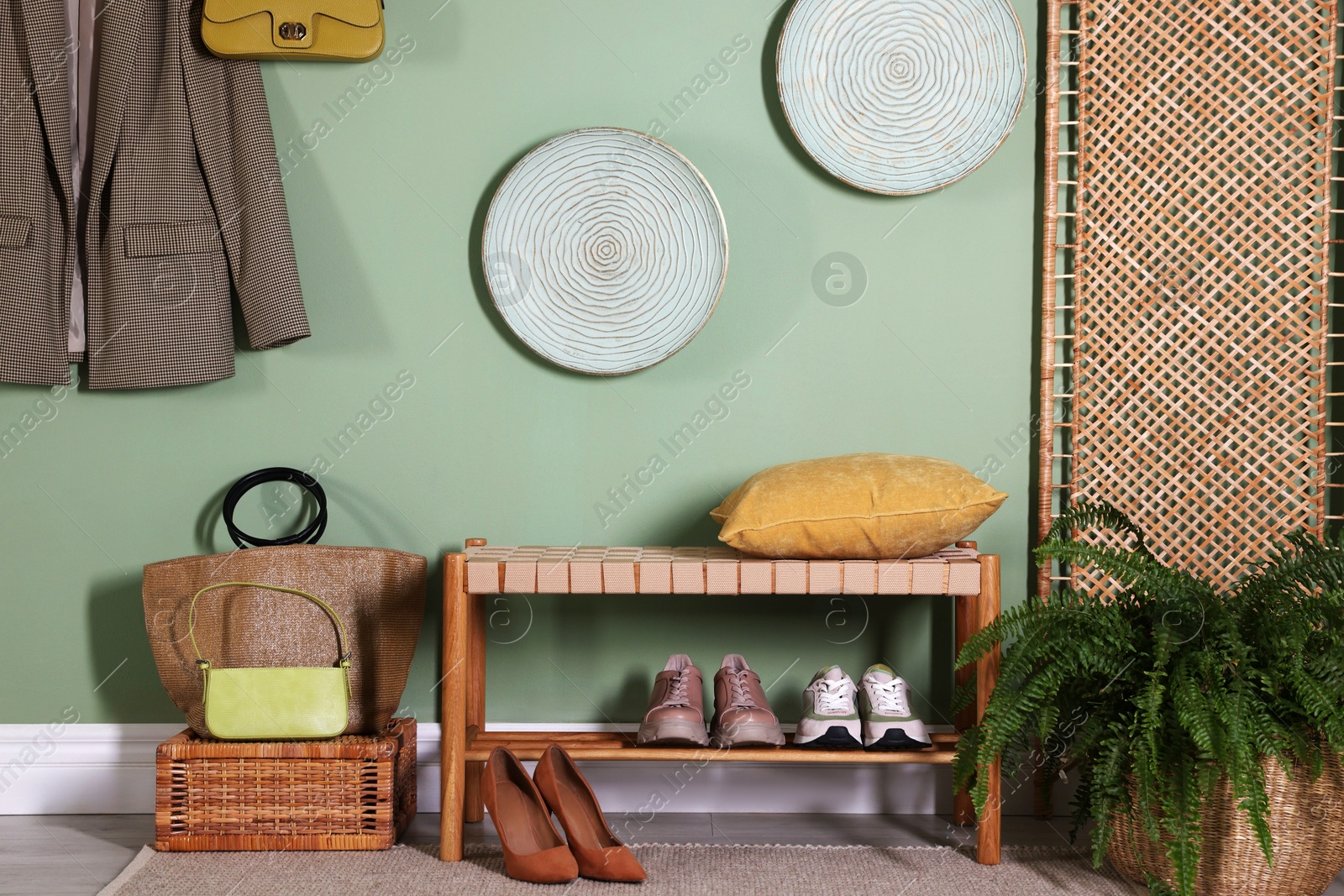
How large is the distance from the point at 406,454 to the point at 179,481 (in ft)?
1.61

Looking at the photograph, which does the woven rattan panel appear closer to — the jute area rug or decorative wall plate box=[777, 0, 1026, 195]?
decorative wall plate box=[777, 0, 1026, 195]

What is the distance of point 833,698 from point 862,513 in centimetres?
38

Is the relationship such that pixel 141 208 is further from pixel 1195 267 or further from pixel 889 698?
pixel 1195 267

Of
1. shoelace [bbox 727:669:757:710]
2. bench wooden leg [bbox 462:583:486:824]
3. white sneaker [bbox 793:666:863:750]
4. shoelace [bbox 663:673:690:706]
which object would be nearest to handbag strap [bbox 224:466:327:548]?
bench wooden leg [bbox 462:583:486:824]

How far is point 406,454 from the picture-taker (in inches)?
84.0

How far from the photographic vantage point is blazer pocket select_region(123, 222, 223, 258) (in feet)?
6.54

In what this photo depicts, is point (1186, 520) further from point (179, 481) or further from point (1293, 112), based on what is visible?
point (179, 481)

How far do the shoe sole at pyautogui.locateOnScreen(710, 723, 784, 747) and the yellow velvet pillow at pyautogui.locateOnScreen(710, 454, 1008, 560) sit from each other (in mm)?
320

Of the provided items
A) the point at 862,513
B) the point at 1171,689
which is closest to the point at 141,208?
the point at 862,513

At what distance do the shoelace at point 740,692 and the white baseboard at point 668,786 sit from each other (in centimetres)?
26

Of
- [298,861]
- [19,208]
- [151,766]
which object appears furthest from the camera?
[151,766]

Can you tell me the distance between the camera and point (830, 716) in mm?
1794

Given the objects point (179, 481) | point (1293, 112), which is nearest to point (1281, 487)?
point (1293, 112)

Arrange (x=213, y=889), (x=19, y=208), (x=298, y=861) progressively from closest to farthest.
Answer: (x=213, y=889) < (x=298, y=861) < (x=19, y=208)
